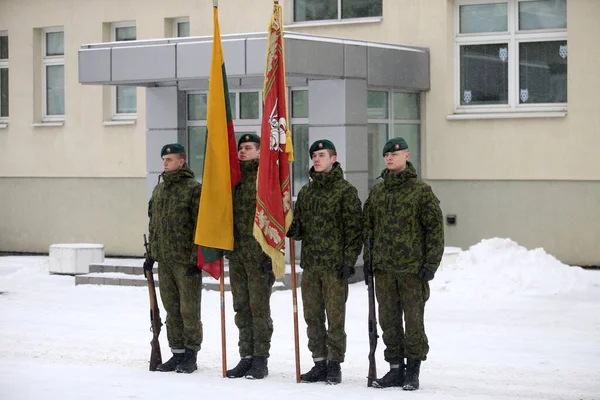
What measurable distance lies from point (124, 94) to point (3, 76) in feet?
10.4

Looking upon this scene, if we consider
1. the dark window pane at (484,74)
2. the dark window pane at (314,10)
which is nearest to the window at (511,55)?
the dark window pane at (484,74)

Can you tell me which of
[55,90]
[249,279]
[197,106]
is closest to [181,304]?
[249,279]

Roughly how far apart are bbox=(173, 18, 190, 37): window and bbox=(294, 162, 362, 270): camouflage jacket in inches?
474

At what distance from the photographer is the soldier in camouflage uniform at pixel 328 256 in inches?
350

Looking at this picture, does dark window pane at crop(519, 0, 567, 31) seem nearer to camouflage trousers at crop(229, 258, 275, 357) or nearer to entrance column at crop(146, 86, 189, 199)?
entrance column at crop(146, 86, 189, 199)

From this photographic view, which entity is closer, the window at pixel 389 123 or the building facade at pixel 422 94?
the building facade at pixel 422 94

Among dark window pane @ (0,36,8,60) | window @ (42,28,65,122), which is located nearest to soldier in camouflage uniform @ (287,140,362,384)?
window @ (42,28,65,122)

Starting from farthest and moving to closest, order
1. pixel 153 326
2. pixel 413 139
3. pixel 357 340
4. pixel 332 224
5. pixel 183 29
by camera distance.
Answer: pixel 183 29
pixel 413 139
pixel 357 340
pixel 153 326
pixel 332 224

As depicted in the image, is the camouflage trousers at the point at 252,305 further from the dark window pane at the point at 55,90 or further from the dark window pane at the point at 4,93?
the dark window pane at the point at 4,93

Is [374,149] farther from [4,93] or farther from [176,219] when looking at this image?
[4,93]

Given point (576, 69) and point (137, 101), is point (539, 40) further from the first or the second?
point (137, 101)

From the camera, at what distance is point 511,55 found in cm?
1808

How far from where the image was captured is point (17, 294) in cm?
1593

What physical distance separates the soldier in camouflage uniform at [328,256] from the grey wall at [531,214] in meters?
9.14
